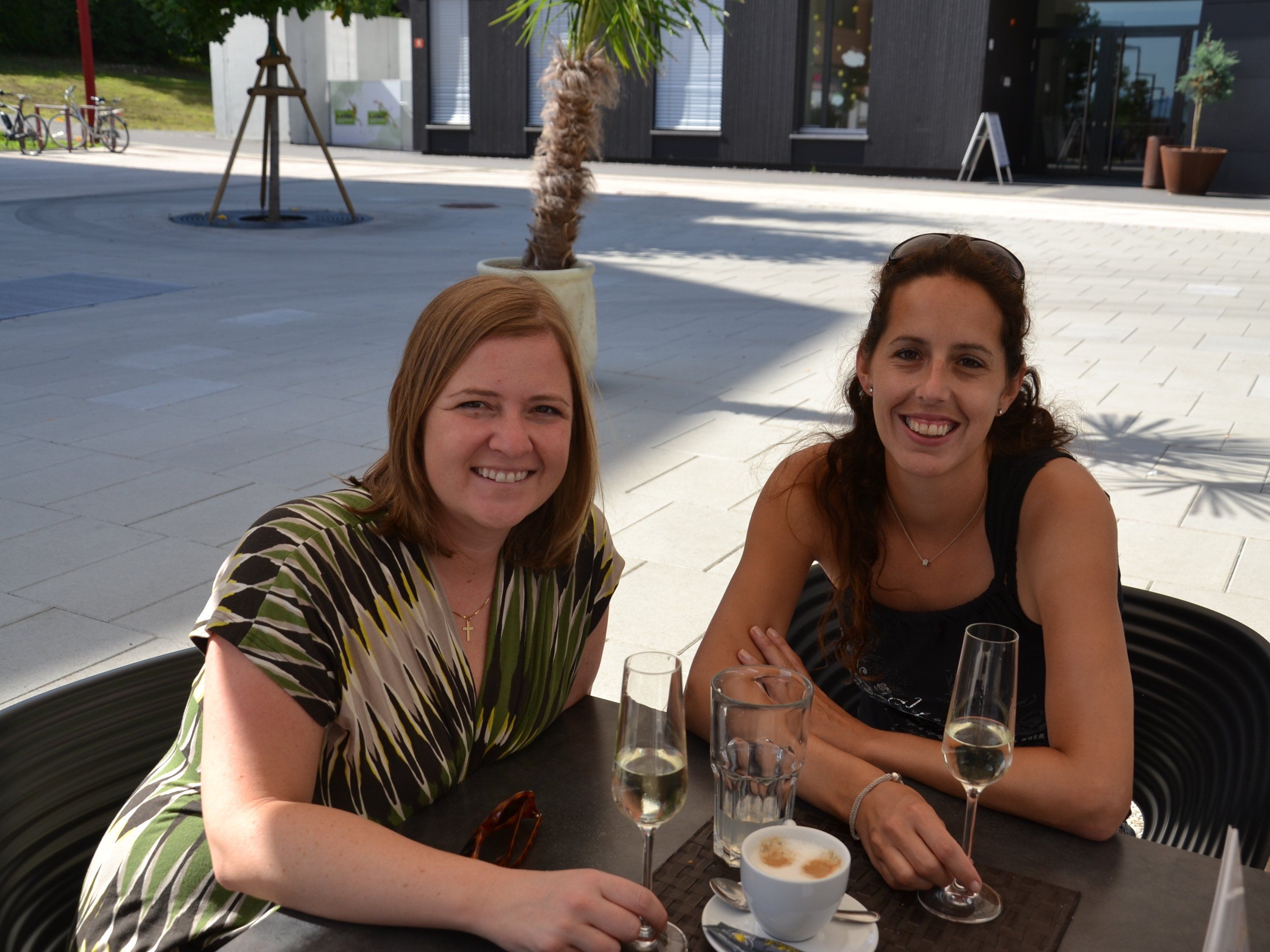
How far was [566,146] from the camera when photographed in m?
6.46

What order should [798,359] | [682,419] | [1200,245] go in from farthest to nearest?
[1200,245], [798,359], [682,419]

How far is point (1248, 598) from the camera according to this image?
159 inches

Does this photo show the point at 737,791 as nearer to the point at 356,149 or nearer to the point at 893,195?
the point at 893,195

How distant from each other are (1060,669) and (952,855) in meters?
0.53

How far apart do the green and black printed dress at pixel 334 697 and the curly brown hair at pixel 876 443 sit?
0.60 meters

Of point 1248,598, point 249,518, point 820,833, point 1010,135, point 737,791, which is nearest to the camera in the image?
point 820,833

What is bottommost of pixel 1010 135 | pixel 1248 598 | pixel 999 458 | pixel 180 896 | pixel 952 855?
pixel 1248 598

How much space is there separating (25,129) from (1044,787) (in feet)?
80.3

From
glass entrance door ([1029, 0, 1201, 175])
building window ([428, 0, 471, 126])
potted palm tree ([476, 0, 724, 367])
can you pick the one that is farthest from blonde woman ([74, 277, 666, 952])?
building window ([428, 0, 471, 126])

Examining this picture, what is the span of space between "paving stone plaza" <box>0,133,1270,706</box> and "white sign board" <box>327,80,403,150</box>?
459 inches

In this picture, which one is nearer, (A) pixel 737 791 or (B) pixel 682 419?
(A) pixel 737 791

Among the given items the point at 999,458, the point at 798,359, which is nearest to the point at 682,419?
the point at 798,359

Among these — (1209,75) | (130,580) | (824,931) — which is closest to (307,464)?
(130,580)

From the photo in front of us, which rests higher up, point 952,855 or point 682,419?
point 952,855
